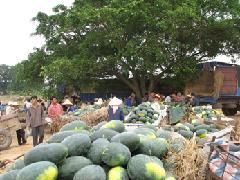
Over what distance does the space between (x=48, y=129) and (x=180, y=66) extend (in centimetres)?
843

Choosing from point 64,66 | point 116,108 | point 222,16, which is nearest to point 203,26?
point 222,16

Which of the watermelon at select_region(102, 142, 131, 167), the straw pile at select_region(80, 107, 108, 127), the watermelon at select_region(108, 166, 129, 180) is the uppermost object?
the watermelon at select_region(102, 142, 131, 167)

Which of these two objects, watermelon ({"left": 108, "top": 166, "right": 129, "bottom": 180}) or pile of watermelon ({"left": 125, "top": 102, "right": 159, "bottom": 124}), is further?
pile of watermelon ({"left": 125, "top": 102, "right": 159, "bottom": 124})

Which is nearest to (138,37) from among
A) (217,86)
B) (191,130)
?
(217,86)

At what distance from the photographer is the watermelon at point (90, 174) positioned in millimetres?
3949

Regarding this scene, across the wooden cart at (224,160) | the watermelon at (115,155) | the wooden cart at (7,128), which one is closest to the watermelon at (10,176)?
the watermelon at (115,155)

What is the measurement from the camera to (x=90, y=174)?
3.96 m

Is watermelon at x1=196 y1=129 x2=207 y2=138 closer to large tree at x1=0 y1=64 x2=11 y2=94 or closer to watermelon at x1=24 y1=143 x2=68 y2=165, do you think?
watermelon at x1=24 y1=143 x2=68 y2=165

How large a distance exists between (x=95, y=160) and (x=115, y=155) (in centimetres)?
24

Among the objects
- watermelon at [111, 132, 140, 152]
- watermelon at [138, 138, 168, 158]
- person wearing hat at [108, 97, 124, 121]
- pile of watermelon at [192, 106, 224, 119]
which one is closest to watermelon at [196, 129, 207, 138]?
watermelon at [138, 138, 168, 158]

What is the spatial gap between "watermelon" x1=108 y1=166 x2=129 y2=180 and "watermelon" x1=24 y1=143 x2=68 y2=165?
0.46 meters

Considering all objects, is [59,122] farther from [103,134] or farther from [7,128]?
[103,134]

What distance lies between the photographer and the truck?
23.0 m

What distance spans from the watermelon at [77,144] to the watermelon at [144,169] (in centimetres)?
48
